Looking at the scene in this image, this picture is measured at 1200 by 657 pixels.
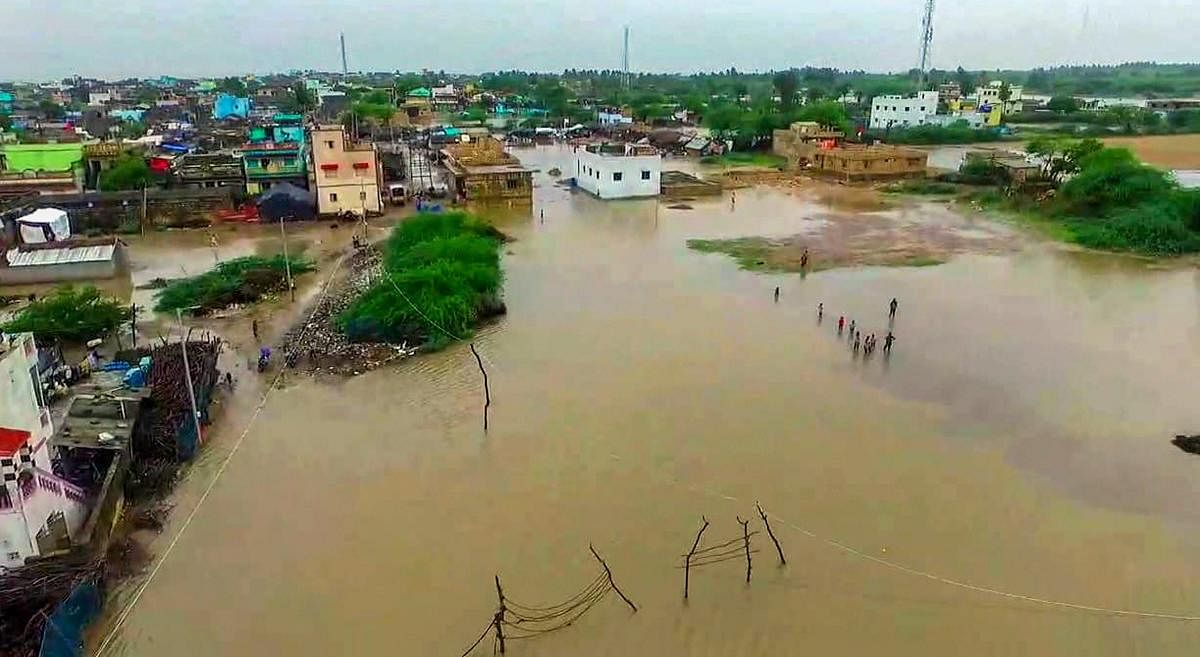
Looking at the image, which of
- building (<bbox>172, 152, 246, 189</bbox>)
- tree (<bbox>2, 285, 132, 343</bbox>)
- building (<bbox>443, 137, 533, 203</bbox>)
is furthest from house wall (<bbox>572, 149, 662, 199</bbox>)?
tree (<bbox>2, 285, 132, 343</bbox>)

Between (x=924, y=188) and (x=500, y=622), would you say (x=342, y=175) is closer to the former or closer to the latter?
(x=500, y=622)

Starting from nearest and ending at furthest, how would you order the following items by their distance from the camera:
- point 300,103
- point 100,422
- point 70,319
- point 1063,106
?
point 100,422, point 70,319, point 300,103, point 1063,106

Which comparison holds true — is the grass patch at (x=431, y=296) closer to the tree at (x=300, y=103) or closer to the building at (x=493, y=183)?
the building at (x=493, y=183)

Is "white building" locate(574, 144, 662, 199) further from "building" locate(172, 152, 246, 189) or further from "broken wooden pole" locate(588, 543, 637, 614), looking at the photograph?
"broken wooden pole" locate(588, 543, 637, 614)

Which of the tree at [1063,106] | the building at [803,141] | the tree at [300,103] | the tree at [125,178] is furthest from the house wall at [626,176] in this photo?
the tree at [1063,106]

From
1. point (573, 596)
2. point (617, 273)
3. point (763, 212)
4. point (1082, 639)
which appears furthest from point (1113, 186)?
point (573, 596)

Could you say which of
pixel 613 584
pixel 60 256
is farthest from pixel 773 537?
pixel 60 256
